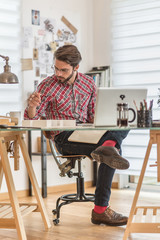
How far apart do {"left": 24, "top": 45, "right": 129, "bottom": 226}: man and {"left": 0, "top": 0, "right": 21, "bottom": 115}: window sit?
938 mm

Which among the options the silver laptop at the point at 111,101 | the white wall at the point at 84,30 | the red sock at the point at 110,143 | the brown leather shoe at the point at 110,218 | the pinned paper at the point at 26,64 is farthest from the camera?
the white wall at the point at 84,30

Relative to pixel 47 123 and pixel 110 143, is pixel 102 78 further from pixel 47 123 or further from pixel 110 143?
pixel 47 123

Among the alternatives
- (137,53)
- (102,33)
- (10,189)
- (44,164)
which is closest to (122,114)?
(10,189)

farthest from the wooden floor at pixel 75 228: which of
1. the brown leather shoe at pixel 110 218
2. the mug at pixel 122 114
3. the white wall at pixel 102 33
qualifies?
the white wall at pixel 102 33

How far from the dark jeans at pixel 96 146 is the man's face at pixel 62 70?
1.40 feet

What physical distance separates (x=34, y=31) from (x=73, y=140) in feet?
5.89

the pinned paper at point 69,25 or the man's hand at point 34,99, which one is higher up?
the pinned paper at point 69,25

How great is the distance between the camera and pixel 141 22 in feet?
15.0

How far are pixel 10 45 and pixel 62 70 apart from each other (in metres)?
1.22

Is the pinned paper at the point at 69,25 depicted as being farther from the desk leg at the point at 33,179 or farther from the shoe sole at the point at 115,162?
the shoe sole at the point at 115,162

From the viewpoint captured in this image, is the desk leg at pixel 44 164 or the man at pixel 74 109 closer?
the man at pixel 74 109

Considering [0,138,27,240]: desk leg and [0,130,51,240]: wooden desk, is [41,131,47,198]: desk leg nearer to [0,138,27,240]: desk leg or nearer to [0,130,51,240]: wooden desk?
[0,130,51,240]: wooden desk

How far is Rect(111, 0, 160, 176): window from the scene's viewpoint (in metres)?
4.47

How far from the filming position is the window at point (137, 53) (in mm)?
4469
